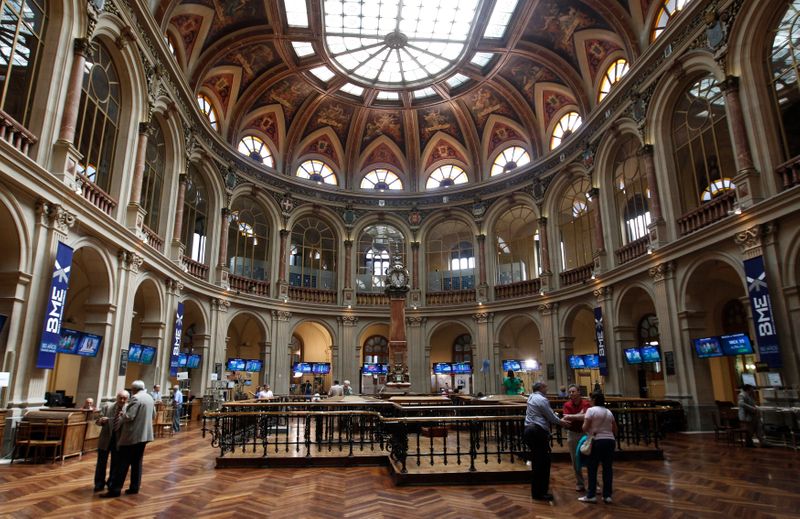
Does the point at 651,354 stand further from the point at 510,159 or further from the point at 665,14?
the point at 510,159

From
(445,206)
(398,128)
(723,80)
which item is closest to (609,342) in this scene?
(723,80)

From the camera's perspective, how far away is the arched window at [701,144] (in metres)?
14.0

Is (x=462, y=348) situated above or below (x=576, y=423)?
above

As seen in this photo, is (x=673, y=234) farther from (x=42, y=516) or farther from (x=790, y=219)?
(x=42, y=516)

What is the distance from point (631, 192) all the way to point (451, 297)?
1061 centimetres

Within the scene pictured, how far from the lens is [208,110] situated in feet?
69.1

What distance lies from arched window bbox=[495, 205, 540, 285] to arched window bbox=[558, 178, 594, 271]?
5.64 ft

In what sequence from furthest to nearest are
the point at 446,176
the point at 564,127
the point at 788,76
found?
the point at 446,176
the point at 564,127
the point at 788,76

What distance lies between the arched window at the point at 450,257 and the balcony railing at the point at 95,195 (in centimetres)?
1647

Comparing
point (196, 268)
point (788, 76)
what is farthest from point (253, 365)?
point (788, 76)

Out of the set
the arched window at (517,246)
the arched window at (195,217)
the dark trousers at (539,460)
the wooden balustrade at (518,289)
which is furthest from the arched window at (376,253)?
the dark trousers at (539,460)

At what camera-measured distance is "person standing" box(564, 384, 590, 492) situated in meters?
6.95

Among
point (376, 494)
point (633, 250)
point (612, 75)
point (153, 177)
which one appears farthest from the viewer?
point (612, 75)

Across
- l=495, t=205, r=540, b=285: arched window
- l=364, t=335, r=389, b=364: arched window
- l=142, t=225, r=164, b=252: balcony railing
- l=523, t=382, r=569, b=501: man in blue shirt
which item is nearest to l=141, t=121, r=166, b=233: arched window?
l=142, t=225, r=164, b=252: balcony railing
